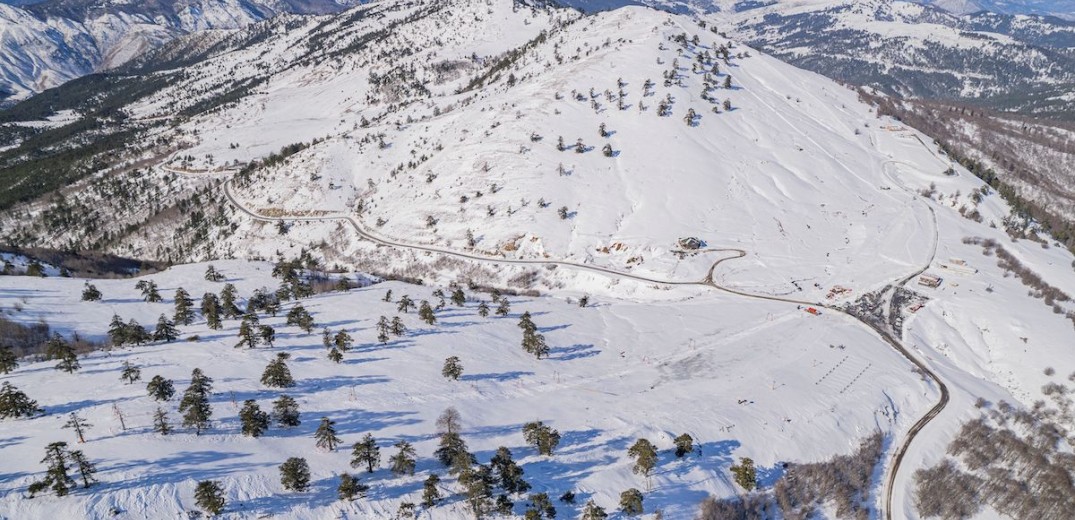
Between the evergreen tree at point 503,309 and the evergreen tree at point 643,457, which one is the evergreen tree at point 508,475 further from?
the evergreen tree at point 503,309

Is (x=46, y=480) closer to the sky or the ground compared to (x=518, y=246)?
closer to the sky

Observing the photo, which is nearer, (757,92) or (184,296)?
(184,296)

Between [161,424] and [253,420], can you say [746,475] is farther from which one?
[161,424]

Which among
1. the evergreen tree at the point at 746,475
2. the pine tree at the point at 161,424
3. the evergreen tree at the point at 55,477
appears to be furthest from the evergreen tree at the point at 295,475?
the evergreen tree at the point at 746,475

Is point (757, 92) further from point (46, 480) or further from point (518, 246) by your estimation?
point (46, 480)

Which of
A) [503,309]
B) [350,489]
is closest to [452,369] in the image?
[350,489]

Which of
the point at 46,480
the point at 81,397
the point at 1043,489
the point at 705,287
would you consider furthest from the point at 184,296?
the point at 1043,489

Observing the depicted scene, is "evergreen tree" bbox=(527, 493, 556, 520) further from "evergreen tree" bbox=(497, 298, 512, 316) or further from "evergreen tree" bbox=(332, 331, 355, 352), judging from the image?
"evergreen tree" bbox=(497, 298, 512, 316)
